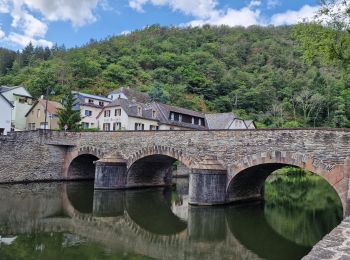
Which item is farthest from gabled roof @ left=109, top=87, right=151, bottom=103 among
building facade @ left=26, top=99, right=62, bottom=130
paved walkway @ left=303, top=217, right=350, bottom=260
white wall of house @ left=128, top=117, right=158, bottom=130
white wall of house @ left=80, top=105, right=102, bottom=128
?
paved walkway @ left=303, top=217, right=350, bottom=260

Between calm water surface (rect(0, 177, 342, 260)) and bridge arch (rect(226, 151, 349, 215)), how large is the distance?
105cm

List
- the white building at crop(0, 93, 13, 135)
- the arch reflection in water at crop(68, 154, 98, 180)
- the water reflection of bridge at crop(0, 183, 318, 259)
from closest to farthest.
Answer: the water reflection of bridge at crop(0, 183, 318, 259) → the arch reflection in water at crop(68, 154, 98, 180) → the white building at crop(0, 93, 13, 135)

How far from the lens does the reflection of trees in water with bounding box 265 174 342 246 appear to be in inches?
666

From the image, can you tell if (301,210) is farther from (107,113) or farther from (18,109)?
(18,109)

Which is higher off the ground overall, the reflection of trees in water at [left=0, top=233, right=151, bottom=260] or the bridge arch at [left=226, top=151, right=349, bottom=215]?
the bridge arch at [left=226, top=151, right=349, bottom=215]

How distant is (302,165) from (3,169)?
21712mm

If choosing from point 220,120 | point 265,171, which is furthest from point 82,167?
point 220,120

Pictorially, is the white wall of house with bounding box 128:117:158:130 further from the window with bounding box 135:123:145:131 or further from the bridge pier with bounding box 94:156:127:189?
the bridge pier with bounding box 94:156:127:189

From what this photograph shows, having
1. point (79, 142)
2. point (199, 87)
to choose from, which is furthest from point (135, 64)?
point (79, 142)

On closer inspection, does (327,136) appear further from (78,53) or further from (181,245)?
(78,53)

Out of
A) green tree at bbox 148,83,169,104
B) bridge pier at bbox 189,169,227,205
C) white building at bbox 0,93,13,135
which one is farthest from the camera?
green tree at bbox 148,83,169,104

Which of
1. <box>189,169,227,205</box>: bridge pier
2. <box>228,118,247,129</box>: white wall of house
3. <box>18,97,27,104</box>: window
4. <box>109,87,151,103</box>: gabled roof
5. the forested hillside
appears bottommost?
<box>189,169,227,205</box>: bridge pier

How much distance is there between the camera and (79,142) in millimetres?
30156

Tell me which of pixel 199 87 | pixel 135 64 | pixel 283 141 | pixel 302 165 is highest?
pixel 135 64
